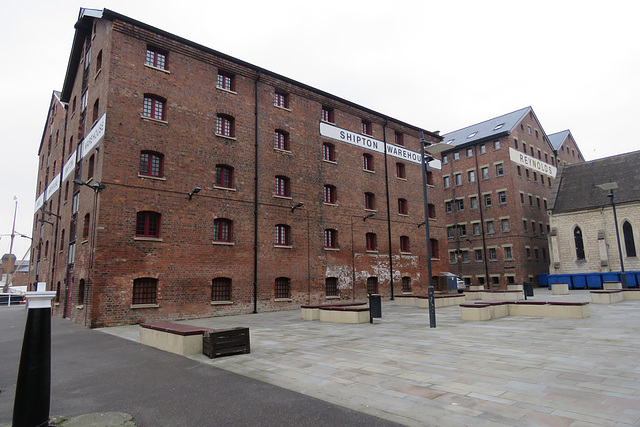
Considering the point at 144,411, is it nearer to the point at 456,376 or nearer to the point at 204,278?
the point at 456,376

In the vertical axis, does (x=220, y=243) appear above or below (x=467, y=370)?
above

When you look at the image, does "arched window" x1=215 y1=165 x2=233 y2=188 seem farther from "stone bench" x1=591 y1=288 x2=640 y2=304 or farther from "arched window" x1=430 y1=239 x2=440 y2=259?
"stone bench" x1=591 y1=288 x2=640 y2=304

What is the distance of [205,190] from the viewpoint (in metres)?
19.7

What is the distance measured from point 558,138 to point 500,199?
1839 cm

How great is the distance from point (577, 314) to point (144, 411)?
14.5 meters

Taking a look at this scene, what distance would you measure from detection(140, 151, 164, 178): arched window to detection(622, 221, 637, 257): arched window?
3925 cm

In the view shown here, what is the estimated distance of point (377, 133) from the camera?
96.2ft

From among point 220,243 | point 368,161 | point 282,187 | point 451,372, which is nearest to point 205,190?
point 220,243

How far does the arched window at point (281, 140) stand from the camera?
23722 mm

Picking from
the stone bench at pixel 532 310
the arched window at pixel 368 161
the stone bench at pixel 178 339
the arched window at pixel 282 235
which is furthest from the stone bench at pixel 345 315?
the arched window at pixel 368 161

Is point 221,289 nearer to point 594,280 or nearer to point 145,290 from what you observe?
point 145,290

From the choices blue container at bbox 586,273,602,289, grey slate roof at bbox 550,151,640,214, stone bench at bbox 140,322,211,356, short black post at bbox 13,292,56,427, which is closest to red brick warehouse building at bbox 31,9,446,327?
stone bench at bbox 140,322,211,356

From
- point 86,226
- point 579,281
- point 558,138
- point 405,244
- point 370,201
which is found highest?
point 558,138

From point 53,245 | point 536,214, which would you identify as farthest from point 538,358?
point 536,214
